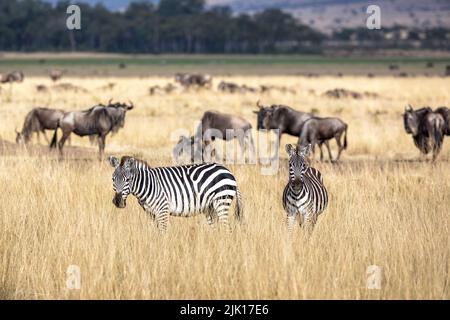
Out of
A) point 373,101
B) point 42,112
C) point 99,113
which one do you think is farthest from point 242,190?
point 373,101

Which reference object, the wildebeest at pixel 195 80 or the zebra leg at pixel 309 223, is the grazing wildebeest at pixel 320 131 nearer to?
the zebra leg at pixel 309 223

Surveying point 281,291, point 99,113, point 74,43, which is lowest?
point 281,291

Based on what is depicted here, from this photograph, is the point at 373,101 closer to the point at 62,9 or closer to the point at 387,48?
the point at 62,9

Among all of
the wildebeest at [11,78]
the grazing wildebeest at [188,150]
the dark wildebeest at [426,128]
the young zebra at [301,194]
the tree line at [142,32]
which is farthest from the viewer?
the tree line at [142,32]

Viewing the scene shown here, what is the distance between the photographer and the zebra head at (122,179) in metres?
8.85

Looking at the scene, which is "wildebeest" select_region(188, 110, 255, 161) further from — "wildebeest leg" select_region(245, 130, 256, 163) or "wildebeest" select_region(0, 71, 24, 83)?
"wildebeest" select_region(0, 71, 24, 83)

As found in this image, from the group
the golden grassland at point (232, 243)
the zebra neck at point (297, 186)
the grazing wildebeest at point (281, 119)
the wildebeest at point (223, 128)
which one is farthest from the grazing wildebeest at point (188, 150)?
the zebra neck at point (297, 186)

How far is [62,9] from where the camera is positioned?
12181cm

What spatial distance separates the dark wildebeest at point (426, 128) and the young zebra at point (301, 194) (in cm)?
862

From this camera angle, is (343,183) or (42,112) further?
(42,112)

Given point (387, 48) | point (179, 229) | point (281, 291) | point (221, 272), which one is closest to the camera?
point (281, 291)

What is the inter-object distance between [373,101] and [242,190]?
2294cm

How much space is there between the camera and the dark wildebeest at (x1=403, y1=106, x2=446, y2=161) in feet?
59.3

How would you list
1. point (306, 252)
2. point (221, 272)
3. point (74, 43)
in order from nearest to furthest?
1. point (221, 272)
2. point (306, 252)
3. point (74, 43)
